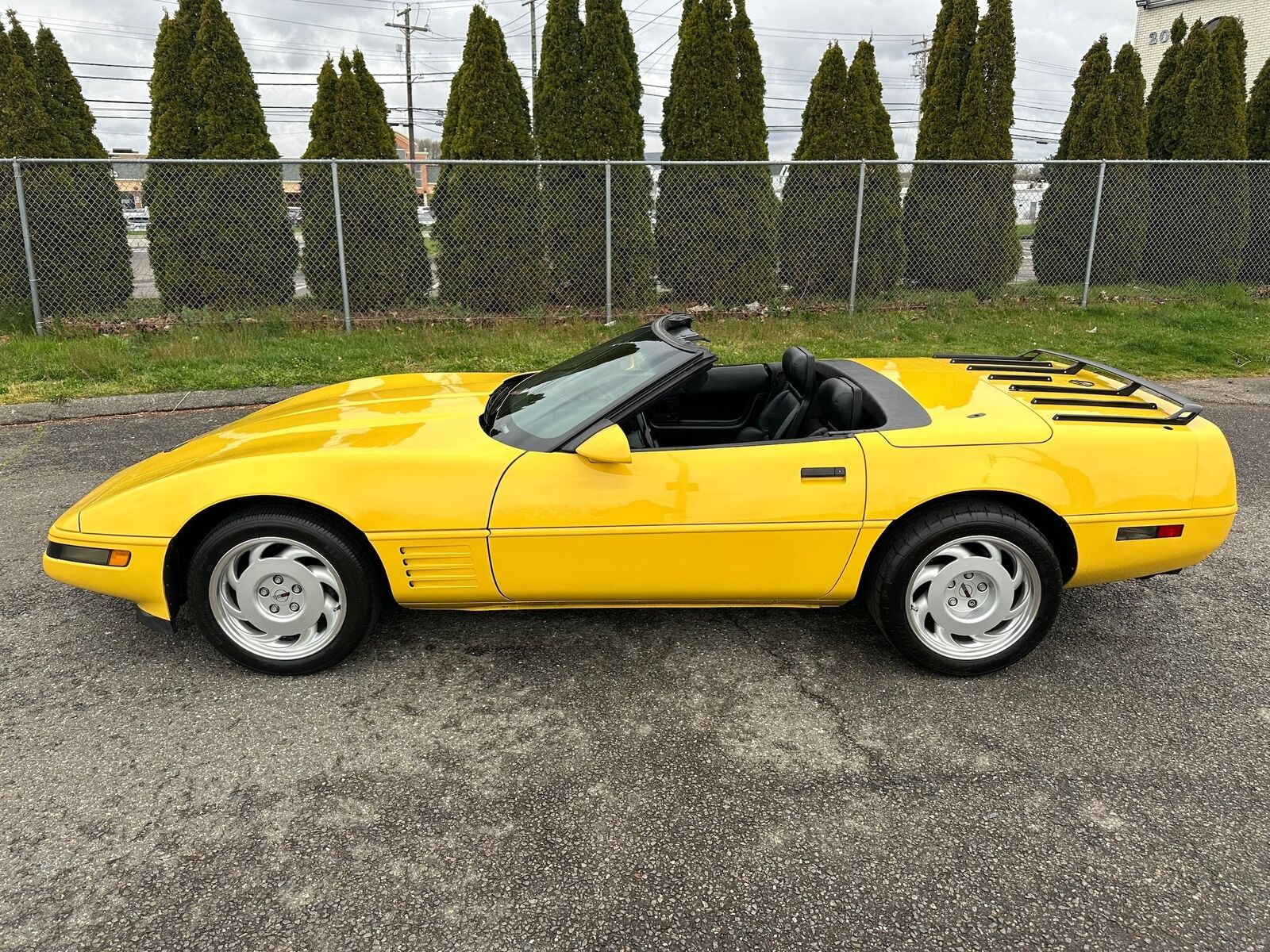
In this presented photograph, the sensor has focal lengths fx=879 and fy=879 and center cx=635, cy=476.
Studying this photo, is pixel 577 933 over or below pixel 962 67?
below

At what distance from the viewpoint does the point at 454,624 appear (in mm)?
3580

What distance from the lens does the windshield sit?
316cm

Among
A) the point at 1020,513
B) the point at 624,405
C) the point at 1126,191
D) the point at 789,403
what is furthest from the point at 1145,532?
the point at 1126,191

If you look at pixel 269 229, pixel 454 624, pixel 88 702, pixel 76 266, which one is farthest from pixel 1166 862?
pixel 76 266

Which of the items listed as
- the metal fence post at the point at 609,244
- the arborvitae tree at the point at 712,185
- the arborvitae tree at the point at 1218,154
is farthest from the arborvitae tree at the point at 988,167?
the metal fence post at the point at 609,244

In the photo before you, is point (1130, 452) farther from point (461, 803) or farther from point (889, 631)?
point (461, 803)

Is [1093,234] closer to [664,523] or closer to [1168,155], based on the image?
[1168,155]

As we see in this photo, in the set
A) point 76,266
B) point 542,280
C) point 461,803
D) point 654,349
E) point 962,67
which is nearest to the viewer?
point 461,803

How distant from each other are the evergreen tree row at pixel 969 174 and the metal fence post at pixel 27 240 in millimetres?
10112

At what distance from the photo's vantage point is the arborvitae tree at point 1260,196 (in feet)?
40.6

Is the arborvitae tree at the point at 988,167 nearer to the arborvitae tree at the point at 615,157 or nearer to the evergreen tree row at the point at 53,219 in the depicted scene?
the arborvitae tree at the point at 615,157

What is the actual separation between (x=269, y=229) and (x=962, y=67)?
363 inches

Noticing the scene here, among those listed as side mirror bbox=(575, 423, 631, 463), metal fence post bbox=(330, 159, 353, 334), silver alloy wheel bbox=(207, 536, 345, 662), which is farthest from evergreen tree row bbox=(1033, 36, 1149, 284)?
silver alloy wheel bbox=(207, 536, 345, 662)

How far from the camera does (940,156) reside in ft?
39.7
